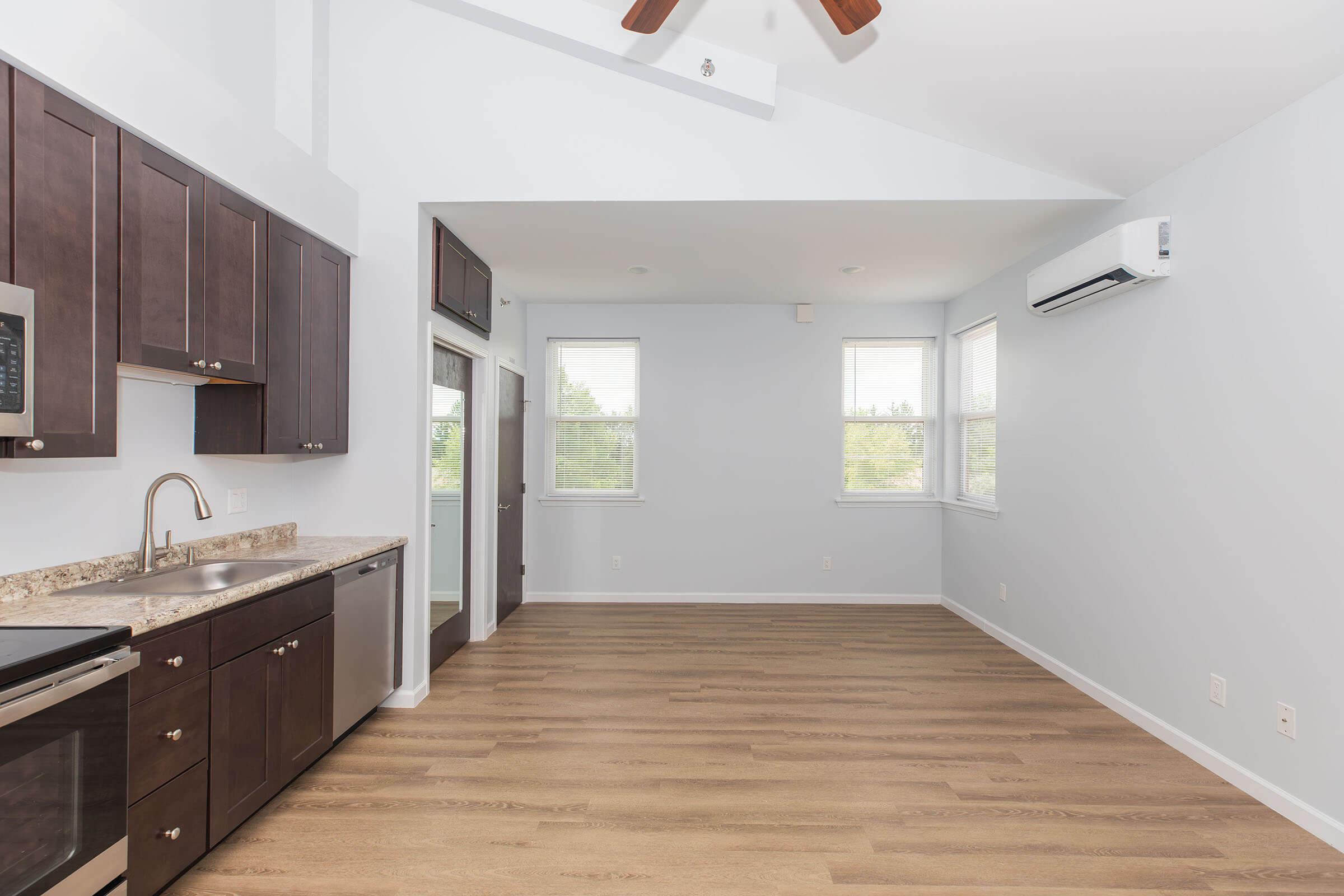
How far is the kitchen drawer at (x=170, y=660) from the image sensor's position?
1787 mm

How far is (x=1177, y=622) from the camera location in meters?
3.01

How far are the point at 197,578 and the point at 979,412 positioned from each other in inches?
193

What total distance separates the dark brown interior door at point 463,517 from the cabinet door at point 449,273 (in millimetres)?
Result: 295

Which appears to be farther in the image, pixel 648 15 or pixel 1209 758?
pixel 1209 758

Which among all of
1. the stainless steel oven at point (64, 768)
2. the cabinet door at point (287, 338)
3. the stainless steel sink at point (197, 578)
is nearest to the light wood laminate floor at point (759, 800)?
the stainless steel oven at point (64, 768)

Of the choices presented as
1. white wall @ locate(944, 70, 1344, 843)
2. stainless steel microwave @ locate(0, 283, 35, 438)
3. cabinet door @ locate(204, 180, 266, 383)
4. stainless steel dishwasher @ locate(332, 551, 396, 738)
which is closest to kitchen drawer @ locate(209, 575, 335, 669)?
stainless steel dishwasher @ locate(332, 551, 396, 738)

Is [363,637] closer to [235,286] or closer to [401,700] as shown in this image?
[401,700]

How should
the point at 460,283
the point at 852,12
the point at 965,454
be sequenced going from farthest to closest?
the point at 965,454 → the point at 460,283 → the point at 852,12

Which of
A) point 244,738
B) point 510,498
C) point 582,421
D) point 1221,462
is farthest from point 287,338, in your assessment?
point 1221,462

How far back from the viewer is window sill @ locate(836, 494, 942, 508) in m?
5.73

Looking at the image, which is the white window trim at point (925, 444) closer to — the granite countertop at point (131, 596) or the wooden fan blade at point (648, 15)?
the wooden fan blade at point (648, 15)

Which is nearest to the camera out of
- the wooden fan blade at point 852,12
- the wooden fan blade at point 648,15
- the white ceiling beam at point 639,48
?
the wooden fan blade at point 852,12

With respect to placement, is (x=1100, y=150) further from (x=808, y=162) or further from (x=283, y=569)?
Result: (x=283, y=569)

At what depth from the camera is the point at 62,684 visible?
150 centimetres
